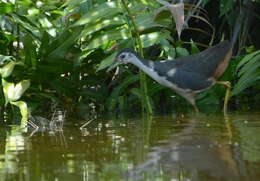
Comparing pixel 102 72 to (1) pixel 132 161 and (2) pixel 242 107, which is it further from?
(1) pixel 132 161

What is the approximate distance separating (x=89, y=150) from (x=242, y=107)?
2.94 meters

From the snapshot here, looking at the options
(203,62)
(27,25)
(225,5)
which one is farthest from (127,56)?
(225,5)

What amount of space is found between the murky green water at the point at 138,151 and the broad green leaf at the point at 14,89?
0.45 m

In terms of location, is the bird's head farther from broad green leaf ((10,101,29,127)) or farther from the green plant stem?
broad green leaf ((10,101,29,127))

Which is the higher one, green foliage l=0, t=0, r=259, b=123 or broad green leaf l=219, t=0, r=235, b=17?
broad green leaf l=219, t=0, r=235, b=17

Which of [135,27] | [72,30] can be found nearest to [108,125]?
[135,27]

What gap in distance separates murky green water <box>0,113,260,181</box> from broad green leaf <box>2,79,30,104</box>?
447 mm

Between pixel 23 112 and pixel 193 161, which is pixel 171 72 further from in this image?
pixel 193 161

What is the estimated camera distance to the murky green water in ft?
9.45

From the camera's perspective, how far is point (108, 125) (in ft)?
16.5

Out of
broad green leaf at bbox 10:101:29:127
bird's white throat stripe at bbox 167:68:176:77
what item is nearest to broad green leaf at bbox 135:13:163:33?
bird's white throat stripe at bbox 167:68:176:77

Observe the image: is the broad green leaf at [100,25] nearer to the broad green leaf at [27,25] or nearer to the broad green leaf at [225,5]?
the broad green leaf at [27,25]

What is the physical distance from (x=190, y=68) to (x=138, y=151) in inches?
98.3

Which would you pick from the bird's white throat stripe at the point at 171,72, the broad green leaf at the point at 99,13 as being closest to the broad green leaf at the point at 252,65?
the bird's white throat stripe at the point at 171,72
